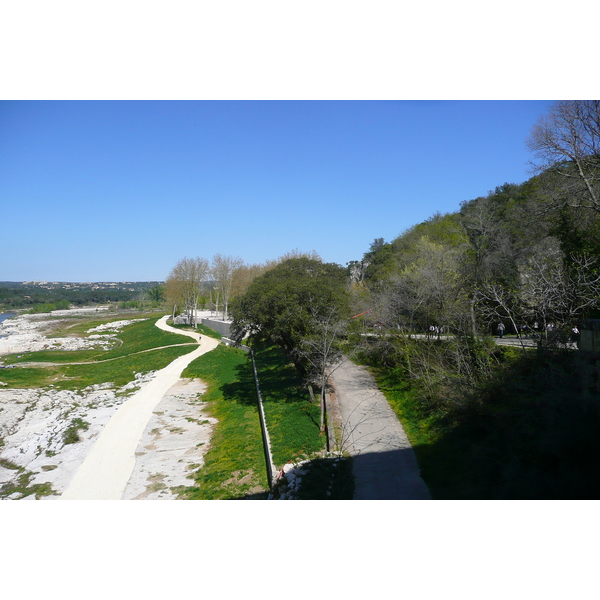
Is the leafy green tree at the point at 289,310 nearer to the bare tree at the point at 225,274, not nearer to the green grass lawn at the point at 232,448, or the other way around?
the green grass lawn at the point at 232,448

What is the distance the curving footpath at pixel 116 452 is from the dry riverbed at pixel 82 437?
22 cm

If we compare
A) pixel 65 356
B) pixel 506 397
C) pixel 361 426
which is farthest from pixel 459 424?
pixel 65 356

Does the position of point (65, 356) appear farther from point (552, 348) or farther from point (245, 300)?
point (552, 348)

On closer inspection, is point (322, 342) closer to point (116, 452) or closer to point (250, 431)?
point (250, 431)

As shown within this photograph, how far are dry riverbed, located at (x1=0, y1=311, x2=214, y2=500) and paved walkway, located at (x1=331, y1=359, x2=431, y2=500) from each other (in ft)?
14.6

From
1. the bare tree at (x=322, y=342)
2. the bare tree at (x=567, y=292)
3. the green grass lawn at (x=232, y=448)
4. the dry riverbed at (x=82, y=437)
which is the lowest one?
the dry riverbed at (x=82, y=437)

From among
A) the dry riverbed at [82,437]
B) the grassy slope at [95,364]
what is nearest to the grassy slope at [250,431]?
the dry riverbed at [82,437]

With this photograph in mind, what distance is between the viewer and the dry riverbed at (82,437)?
9.63 m

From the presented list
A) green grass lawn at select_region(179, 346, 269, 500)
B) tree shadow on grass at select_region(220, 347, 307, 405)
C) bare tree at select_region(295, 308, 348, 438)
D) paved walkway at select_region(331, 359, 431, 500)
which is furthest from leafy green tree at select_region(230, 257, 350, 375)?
green grass lawn at select_region(179, 346, 269, 500)

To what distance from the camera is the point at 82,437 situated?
41.3ft

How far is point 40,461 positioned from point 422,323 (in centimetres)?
1321

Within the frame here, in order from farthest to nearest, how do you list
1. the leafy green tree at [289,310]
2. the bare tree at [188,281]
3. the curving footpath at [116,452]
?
the bare tree at [188,281] → the leafy green tree at [289,310] → the curving footpath at [116,452]

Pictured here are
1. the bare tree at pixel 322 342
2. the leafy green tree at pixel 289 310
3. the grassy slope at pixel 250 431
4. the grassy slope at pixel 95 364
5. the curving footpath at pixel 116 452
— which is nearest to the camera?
the grassy slope at pixel 250 431

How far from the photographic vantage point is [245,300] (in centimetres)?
1266
